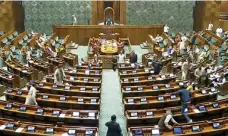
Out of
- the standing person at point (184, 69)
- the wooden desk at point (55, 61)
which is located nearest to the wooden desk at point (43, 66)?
the wooden desk at point (55, 61)

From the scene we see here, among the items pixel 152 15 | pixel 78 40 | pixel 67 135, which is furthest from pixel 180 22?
pixel 67 135

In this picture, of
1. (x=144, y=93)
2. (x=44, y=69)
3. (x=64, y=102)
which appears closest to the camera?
(x=64, y=102)

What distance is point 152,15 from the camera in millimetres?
22781

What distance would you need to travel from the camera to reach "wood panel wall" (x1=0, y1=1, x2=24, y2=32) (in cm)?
2148

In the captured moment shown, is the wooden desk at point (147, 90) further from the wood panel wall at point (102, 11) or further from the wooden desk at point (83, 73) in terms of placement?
the wood panel wall at point (102, 11)

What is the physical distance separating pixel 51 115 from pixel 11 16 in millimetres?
14632

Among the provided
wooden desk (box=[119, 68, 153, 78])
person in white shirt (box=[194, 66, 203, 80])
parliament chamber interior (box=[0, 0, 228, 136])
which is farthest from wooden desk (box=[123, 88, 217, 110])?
wooden desk (box=[119, 68, 153, 78])

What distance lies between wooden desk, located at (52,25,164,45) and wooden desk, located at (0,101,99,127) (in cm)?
1209

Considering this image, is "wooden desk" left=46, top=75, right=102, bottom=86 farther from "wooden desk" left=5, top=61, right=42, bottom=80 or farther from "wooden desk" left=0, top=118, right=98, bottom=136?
"wooden desk" left=0, top=118, right=98, bottom=136

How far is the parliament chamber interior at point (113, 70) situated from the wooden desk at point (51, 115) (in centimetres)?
3

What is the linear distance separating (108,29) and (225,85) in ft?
34.3

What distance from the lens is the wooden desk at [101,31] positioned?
20.8 metres

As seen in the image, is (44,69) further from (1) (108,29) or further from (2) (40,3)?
(2) (40,3)

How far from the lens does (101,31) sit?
20.9m
